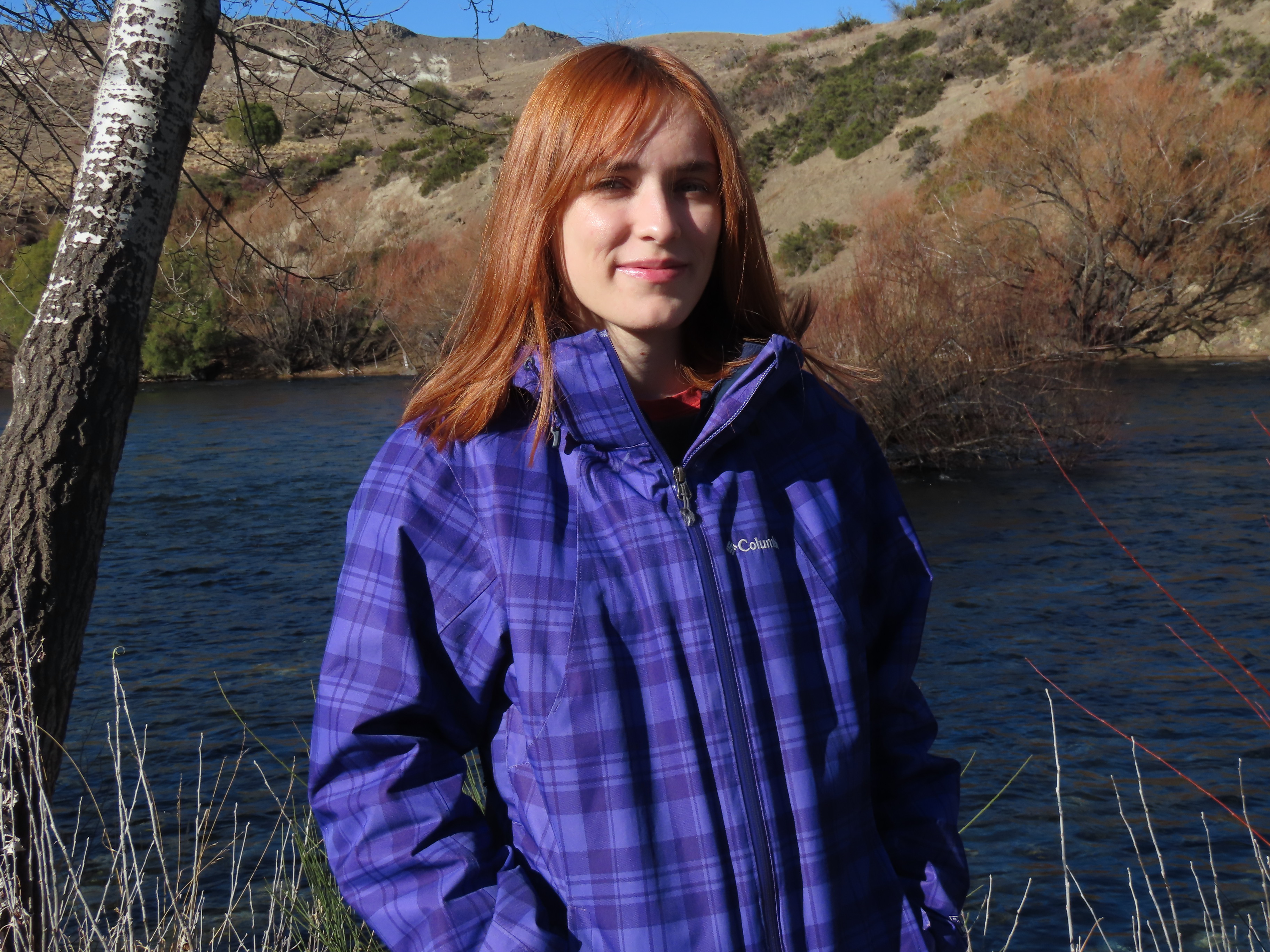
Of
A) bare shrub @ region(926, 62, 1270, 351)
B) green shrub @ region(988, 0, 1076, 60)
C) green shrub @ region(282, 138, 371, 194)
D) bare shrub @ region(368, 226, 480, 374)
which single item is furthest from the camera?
green shrub @ region(282, 138, 371, 194)

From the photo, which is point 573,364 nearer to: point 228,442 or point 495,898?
point 495,898

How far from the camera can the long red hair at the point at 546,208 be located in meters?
1.57

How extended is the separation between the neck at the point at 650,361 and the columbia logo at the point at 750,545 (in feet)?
1.11

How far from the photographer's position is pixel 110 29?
9.66ft

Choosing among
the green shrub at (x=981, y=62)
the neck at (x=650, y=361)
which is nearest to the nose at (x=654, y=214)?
the neck at (x=650, y=361)

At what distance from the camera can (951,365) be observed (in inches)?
506

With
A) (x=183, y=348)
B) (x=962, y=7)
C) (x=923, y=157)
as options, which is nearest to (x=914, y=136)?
(x=923, y=157)

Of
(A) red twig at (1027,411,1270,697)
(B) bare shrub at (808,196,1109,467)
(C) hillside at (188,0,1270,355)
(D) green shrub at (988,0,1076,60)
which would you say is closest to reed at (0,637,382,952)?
(A) red twig at (1027,411,1270,697)

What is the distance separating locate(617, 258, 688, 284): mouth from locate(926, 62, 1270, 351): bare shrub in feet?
67.1

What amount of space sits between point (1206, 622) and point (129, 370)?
760 cm

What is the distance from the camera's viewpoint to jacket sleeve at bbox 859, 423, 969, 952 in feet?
5.40

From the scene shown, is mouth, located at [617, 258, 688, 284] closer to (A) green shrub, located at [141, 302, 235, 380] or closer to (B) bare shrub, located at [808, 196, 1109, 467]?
(B) bare shrub, located at [808, 196, 1109, 467]

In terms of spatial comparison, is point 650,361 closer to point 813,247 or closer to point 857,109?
point 813,247

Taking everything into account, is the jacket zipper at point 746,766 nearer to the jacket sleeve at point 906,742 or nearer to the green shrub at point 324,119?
the jacket sleeve at point 906,742
